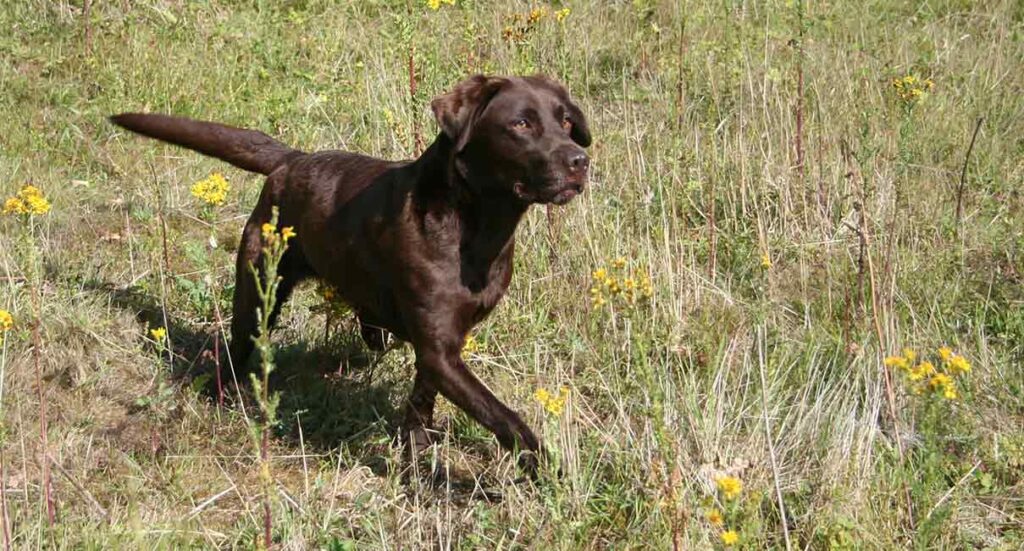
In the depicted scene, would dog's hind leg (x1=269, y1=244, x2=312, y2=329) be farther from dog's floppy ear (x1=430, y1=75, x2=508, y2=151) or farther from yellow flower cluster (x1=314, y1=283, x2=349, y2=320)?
dog's floppy ear (x1=430, y1=75, x2=508, y2=151)

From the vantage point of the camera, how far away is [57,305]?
5531mm

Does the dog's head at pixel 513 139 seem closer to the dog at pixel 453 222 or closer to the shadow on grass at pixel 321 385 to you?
the dog at pixel 453 222

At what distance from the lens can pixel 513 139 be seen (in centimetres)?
456

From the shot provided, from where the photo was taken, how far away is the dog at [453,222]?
4434mm

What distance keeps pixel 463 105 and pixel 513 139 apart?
22 centimetres

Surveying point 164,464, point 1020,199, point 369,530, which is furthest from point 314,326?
point 1020,199

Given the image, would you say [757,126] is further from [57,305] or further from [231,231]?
[57,305]

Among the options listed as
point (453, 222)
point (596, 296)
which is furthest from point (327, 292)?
point (596, 296)

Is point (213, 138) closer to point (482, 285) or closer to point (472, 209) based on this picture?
point (472, 209)

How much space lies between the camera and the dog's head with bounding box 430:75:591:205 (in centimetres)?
443

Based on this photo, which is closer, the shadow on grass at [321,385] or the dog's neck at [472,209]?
the dog's neck at [472,209]

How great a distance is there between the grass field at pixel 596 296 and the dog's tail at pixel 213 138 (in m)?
0.57

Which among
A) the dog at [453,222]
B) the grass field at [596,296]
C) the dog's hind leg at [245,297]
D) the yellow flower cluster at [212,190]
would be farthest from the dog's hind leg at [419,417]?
the yellow flower cluster at [212,190]

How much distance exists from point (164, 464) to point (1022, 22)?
642cm
